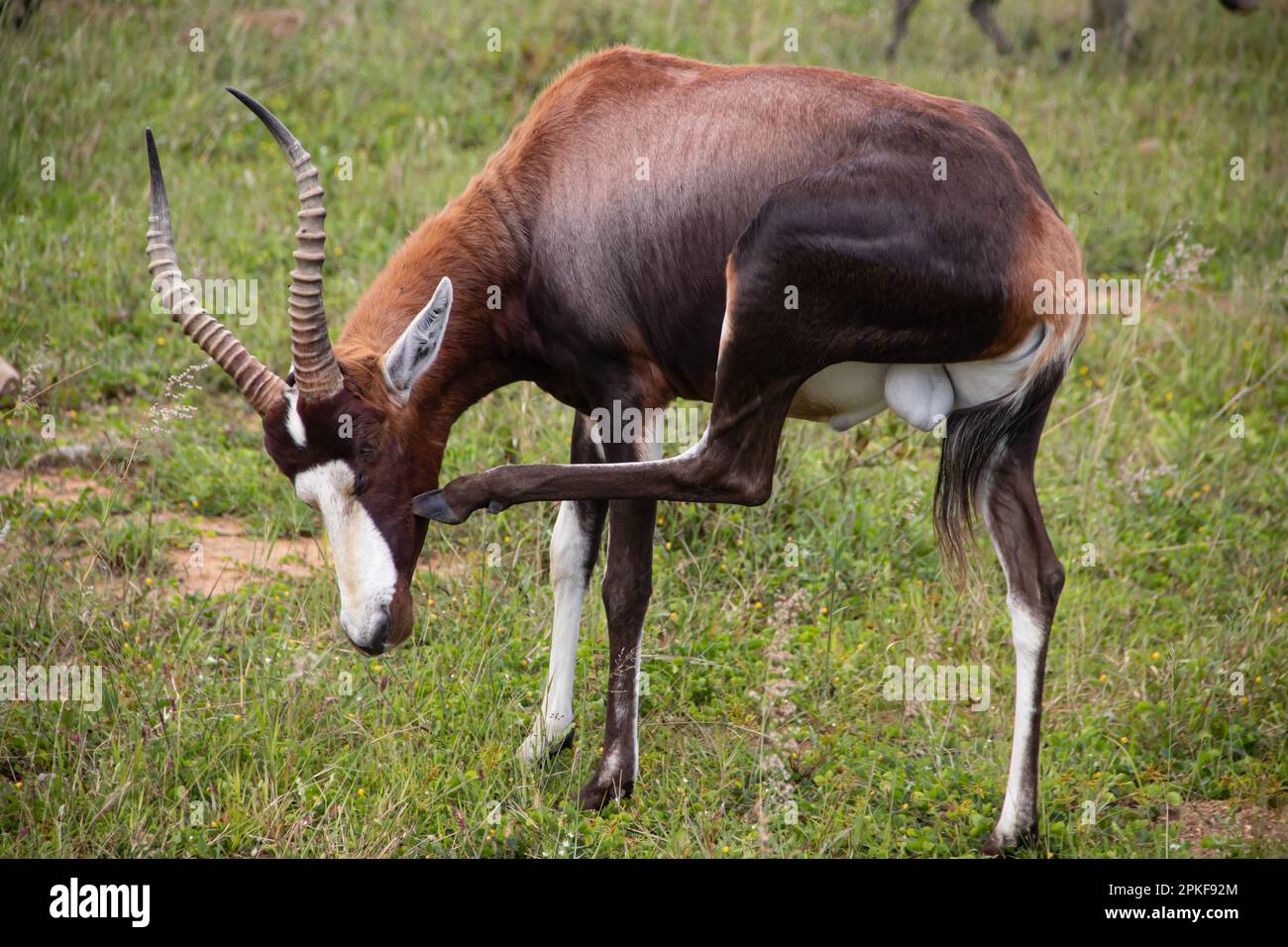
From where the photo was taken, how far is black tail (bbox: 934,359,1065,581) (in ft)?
14.6

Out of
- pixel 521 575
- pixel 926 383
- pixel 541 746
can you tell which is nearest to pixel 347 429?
pixel 541 746

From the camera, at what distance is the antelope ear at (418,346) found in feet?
13.8

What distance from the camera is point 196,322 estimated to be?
4.22 m

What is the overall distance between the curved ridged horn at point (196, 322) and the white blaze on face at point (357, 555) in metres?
0.29

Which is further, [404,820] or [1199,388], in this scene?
[1199,388]

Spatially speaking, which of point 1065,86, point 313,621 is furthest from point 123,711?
point 1065,86

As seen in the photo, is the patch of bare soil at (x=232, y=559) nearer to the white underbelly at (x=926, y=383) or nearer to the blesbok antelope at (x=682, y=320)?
the blesbok antelope at (x=682, y=320)

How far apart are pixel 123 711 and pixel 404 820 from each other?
1065mm

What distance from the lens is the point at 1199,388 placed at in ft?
24.3

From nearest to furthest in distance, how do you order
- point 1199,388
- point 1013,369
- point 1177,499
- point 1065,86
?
point 1013,369
point 1177,499
point 1199,388
point 1065,86

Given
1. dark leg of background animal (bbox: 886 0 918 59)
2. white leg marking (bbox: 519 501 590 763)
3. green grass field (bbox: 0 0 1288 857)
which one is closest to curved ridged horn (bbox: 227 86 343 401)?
green grass field (bbox: 0 0 1288 857)

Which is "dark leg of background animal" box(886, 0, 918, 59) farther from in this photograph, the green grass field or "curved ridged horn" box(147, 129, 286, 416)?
"curved ridged horn" box(147, 129, 286, 416)

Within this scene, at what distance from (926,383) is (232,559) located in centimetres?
302
